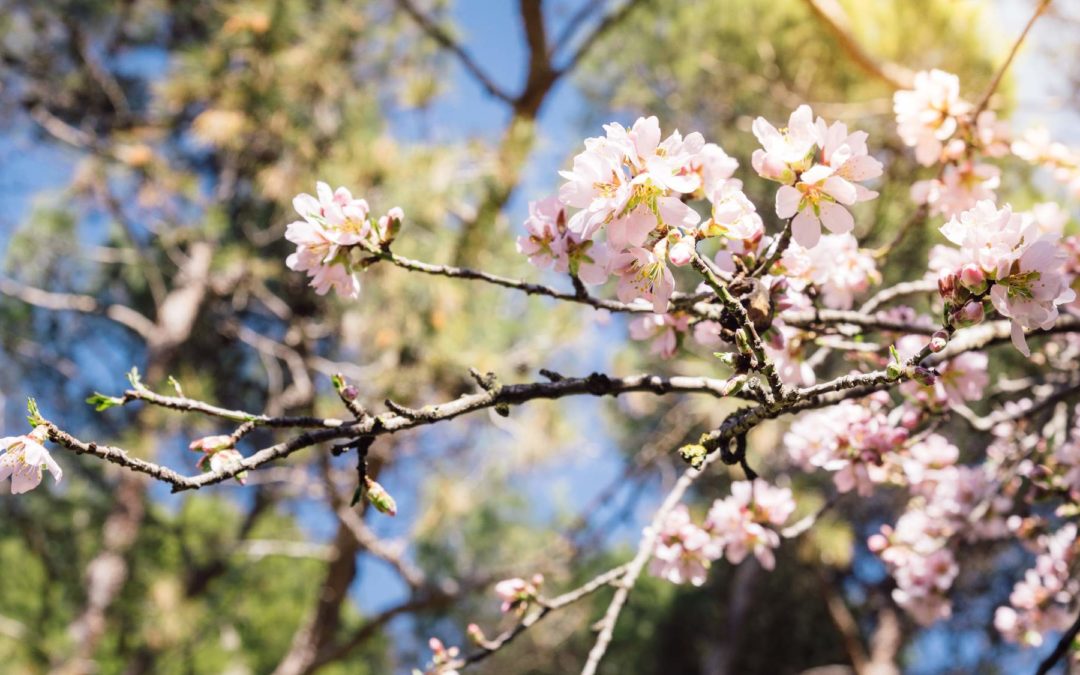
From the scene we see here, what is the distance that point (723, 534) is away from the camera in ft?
3.56

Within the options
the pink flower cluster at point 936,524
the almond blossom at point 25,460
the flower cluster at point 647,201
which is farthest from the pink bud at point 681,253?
the pink flower cluster at point 936,524

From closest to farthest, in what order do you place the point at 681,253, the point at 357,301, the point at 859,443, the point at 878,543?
the point at 681,253, the point at 859,443, the point at 878,543, the point at 357,301

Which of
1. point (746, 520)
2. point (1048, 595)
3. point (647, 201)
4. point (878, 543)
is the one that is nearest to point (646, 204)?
point (647, 201)

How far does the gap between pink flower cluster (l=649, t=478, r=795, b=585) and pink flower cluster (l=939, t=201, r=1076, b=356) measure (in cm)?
45

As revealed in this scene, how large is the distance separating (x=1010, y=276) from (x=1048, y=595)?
0.93 m

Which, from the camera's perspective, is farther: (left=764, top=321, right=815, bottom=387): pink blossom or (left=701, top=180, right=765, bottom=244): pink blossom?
(left=764, top=321, right=815, bottom=387): pink blossom

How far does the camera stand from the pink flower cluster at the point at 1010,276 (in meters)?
0.62

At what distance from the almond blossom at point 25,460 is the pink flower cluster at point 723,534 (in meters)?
0.70

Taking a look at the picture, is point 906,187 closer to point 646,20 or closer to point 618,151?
point 646,20

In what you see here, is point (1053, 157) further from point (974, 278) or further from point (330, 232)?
point (330, 232)

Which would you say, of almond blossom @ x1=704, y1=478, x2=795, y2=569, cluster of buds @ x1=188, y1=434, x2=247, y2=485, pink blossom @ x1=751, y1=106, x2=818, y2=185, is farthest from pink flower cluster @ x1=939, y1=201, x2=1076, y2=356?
cluster of buds @ x1=188, y1=434, x2=247, y2=485

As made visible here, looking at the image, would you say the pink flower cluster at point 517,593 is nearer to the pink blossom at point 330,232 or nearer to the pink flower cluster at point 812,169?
the pink blossom at point 330,232

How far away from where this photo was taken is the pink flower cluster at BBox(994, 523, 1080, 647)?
1.24 metres

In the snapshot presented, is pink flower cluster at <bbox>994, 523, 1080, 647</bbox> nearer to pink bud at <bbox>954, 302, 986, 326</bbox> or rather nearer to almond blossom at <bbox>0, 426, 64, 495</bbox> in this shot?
pink bud at <bbox>954, 302, 986, 326</bbox>
